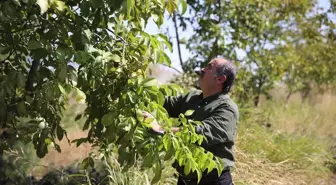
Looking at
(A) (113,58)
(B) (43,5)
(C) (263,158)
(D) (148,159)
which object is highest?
(B) (43,5)

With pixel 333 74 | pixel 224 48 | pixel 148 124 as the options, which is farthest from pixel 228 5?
pixel 333 74

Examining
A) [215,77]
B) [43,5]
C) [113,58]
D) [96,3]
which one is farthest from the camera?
[215,77]

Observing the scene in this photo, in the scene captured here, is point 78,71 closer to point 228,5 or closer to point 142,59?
point 142,59

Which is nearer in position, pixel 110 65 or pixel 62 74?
pixel 62 74

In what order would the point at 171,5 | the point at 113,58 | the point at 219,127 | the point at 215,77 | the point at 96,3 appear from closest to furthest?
the point at 96,3, the point at 113,58, the point at 171,5, the point at 219,127, the point at 215,77

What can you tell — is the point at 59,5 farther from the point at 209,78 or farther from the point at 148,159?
the point at 209,78

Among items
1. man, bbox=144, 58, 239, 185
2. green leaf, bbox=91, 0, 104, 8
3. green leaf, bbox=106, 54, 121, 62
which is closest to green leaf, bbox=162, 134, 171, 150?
green leaf, bbox=106, 54, 121, 62

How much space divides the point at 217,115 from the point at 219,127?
4.4 inches

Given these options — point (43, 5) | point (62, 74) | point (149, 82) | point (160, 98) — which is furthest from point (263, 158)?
point (43, 5)

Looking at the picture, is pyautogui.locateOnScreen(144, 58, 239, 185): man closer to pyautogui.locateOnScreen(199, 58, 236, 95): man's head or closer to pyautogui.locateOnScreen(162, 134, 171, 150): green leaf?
pyautogui.locateOnScreen(199, 58, 236, 95): man's head

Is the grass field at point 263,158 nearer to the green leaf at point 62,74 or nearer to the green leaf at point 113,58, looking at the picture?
the green leaf at point 113,58

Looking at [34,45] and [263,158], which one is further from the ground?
[34,45]

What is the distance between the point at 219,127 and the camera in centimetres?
336

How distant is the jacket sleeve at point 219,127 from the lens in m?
3.29
